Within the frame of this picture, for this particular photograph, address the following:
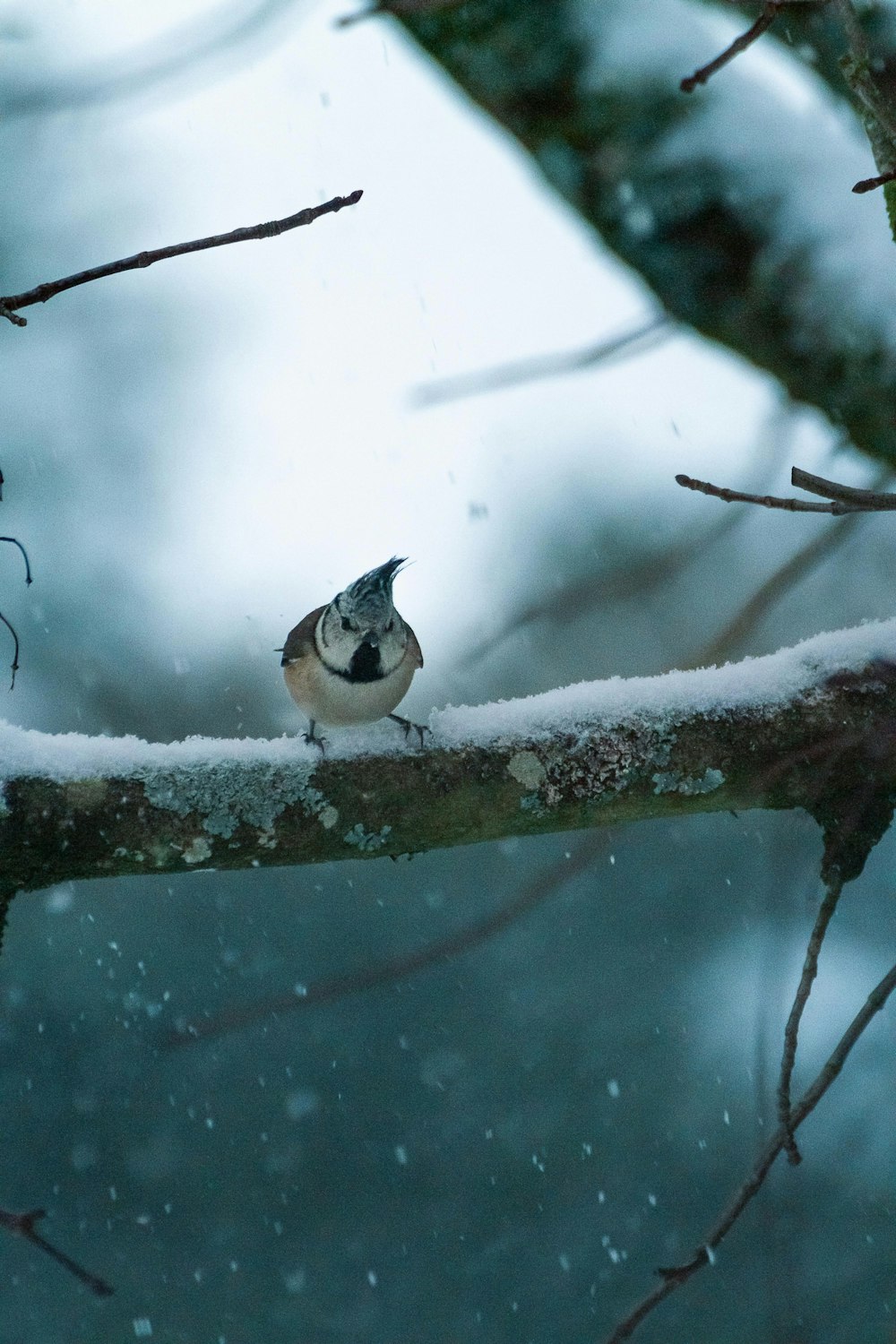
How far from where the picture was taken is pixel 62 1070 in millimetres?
6422

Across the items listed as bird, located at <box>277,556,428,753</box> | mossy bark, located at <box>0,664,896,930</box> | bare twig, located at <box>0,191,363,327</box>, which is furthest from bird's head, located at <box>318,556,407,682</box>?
bare twig, located at <box>0,191,363,327</box>

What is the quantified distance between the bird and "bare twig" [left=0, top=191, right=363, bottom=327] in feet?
4.13

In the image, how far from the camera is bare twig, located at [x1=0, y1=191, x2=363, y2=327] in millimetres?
772

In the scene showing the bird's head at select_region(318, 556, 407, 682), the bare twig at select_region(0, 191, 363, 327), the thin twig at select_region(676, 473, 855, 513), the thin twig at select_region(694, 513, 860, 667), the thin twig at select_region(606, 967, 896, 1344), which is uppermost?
the bare twig at select_region(0, 191, 363, 327)

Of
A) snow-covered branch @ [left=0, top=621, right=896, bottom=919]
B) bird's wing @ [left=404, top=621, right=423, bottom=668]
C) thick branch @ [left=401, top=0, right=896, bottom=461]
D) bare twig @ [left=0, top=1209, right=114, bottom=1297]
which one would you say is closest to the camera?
bare twig @ [left=0, top=1209, right=114, bottom=1297]

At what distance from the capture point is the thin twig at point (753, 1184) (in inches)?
37.4

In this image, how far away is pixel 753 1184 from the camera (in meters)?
1.04

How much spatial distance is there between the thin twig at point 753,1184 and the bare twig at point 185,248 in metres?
0.87

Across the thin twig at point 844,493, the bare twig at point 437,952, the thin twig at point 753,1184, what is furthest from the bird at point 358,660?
the thin twig at point 844,493

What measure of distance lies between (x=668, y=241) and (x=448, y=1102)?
5.96 metres

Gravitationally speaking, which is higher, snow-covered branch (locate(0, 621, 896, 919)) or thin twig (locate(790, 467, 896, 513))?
thin twig (locate(790, 467, 896, 513))

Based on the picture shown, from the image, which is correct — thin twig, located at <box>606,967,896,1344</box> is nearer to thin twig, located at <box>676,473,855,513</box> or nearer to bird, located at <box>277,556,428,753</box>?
thin twig, located at <box>676,473,855,513</box>

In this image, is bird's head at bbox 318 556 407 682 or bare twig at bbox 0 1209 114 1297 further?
bird's head at bbox 318 556 407 682

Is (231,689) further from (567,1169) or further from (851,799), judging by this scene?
(851,799)
